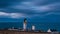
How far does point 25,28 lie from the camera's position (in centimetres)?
2286

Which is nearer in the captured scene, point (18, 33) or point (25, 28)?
point (18, 33)

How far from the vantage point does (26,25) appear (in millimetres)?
23547

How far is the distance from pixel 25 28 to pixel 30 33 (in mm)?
2801

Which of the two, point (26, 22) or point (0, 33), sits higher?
point (26, 22)

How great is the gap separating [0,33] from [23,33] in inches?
116

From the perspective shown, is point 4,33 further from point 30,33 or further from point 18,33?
point 30,33

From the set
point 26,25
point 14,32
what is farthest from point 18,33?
point 26,25

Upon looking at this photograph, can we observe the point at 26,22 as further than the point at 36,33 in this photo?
Yes

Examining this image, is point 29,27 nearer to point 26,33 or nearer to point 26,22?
point 26,22

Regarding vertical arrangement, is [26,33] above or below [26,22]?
below

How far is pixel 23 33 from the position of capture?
66.3 ft

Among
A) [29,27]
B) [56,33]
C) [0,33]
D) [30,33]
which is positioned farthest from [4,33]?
[56,33]

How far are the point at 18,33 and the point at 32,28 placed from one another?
362cm

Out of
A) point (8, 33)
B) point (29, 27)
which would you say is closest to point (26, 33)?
point (8, 33)
